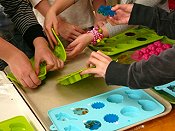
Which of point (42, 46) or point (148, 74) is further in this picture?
point (42, 46)

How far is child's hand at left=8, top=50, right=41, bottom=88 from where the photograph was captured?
2.60 feet

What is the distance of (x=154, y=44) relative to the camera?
0.91m

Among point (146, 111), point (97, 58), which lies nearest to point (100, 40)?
point (97, 58)

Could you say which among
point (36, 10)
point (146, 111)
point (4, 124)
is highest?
point (36, 10)

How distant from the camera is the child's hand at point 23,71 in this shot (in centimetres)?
79

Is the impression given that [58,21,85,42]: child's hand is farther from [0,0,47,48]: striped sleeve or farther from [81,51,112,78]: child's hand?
[81,51,112,78]: child's hand

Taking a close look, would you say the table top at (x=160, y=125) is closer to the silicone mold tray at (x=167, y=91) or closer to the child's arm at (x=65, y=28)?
the silicone mold tray at (x=167, y=91)

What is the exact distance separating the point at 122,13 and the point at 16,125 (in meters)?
0.48

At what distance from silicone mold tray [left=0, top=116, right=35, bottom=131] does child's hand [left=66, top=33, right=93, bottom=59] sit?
1.09 feet

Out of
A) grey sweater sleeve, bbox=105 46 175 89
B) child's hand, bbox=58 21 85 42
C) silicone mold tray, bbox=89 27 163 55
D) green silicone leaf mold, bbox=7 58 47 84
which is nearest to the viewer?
grey sweater sleeve, bbox=105 46 175 89

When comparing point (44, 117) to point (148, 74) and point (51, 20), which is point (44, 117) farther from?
point (51, 20)

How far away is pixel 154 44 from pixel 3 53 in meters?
0.46

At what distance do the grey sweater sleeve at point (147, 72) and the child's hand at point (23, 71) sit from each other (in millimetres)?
235

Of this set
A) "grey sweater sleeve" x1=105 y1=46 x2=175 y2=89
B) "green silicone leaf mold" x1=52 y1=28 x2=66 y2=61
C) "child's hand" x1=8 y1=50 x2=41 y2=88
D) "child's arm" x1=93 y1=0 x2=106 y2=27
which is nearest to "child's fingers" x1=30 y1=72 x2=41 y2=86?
"child's hand" x1=8 y1=50 x2=41 y2=88
